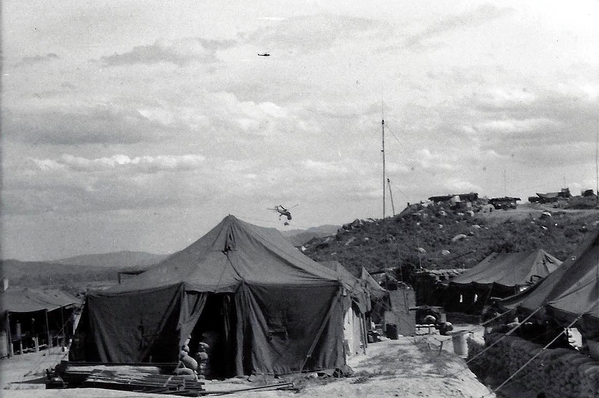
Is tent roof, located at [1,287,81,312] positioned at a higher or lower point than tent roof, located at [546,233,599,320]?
lower

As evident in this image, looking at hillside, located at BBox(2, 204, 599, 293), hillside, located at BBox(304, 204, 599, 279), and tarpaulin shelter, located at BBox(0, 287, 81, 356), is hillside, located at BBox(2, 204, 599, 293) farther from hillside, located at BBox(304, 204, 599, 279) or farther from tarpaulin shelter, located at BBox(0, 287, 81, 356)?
tarpaulin shelter, located at BBox(0, 287, 81, 356)

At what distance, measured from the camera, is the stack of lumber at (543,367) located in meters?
11.6

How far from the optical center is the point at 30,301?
80.7 feet

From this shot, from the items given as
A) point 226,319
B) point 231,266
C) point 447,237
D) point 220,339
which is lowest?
point 220,339

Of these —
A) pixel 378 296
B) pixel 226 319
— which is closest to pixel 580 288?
pixel 226 319

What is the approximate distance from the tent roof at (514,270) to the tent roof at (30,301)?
55.1 ft

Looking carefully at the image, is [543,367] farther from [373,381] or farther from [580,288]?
[373,381]

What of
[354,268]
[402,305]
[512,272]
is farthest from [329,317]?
[354,268]

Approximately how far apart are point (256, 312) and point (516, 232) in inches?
1618

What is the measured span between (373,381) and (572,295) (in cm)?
419

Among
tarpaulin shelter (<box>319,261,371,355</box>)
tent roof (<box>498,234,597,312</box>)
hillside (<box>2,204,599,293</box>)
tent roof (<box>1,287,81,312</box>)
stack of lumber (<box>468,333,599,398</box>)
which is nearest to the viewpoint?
stack of lumber (<box>468,333,599,398</box>)

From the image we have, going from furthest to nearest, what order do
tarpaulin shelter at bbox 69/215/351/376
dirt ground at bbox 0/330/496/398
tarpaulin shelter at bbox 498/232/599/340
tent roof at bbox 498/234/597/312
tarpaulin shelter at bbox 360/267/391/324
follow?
1. tarpaulin shelter at bbox 360/267/391/324
2. tarpaulin shelter at bbox 69/215/351/376
3. tent roof at bbox 498/234/597/312
4. dirt ground at bbox 0/330/496/398
5. tarpaulin shelter at bbox 498/232/599/340

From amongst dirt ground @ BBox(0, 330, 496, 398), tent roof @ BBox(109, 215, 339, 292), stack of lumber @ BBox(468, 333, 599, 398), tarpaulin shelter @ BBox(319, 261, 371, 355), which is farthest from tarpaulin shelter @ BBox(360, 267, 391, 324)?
tent roof @ BBox(109, 215, 339, 292)

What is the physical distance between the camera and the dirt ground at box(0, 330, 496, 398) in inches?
488
